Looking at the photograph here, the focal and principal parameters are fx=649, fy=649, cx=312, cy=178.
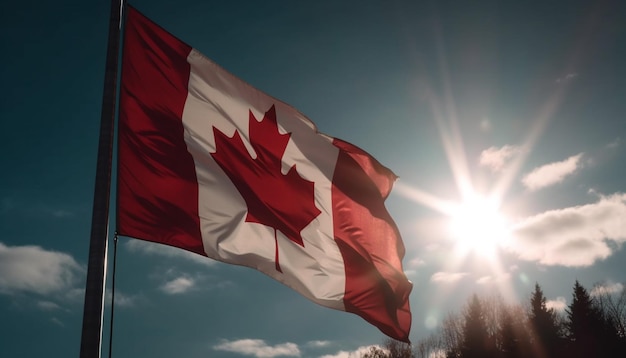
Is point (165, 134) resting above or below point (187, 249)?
above

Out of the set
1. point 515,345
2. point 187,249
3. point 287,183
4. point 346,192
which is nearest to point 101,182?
point 187,249

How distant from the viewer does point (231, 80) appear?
9570mm

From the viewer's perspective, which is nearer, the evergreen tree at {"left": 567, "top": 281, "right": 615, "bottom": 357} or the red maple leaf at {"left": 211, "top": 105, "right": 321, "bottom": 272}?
the red maple leaf at {"left": 211, "top": 105, "right": 321, "bottom": 272}

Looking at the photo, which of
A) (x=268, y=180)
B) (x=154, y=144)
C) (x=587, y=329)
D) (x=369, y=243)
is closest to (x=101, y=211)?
(x=154, y=144)

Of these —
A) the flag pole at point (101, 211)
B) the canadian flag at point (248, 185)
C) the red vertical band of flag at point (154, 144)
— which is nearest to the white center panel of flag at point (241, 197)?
the canadian flag at point (248, 185)

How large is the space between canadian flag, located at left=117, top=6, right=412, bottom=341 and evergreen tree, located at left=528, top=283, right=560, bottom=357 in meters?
51.1

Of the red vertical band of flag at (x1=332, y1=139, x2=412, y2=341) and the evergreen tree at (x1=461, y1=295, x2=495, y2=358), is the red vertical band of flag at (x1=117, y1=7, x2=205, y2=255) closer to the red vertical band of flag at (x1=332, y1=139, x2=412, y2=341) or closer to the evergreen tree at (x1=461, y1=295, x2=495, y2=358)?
the red vertical band of flag at (x1=332, y1=139, x2=412, y2=341)

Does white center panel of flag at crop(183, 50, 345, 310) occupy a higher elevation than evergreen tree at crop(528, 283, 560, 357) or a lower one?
lower

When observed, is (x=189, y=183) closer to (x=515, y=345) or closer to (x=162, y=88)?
(x=162, y=88)

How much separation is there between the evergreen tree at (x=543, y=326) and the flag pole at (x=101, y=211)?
184ft

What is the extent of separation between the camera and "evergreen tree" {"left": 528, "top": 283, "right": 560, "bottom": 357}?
57156 millimetres

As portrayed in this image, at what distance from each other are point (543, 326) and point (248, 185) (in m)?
55.6

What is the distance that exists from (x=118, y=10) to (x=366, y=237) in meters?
5.59

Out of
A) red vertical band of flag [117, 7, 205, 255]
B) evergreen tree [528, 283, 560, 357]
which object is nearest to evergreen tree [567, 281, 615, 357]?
evergreen tree [528, 283, 560, 357]
